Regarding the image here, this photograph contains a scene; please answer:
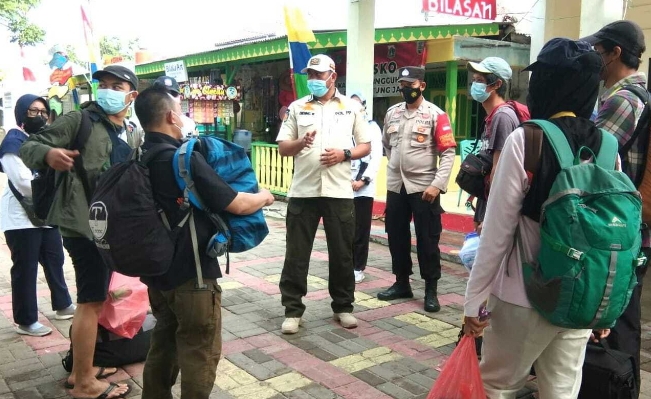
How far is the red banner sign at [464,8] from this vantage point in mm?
7234

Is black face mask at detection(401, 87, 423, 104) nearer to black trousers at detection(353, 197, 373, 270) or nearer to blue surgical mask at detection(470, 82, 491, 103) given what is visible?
blue surgical mask at detection(470, 82, 491, 103)

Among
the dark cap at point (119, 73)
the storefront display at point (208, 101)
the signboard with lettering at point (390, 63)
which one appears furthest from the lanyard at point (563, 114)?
the storefront display at point (208, 101)

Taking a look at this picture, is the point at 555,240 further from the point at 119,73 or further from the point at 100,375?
the point at 100,375

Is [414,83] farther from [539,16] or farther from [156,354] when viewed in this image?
[539,16]

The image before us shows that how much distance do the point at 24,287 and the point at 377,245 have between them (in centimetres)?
455

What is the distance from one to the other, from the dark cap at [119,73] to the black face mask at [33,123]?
0.92m

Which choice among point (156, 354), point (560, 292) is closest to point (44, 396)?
point (156, 354)

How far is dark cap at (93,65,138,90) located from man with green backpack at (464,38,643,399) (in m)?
2.19

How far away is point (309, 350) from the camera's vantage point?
396 cm

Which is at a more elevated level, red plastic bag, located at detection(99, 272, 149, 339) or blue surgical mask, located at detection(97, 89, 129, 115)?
blue surgical mask, located at detection(97, 89, 129, 115)

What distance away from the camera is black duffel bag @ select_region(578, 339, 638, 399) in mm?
2584

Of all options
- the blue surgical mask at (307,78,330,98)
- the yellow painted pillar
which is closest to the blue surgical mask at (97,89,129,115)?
the blue surgical mask at (307,78,330,98)

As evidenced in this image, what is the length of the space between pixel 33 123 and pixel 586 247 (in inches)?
141

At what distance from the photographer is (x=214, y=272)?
252 cm
